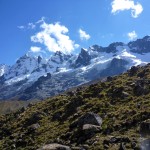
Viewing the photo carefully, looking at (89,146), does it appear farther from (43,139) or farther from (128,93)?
(128,93)

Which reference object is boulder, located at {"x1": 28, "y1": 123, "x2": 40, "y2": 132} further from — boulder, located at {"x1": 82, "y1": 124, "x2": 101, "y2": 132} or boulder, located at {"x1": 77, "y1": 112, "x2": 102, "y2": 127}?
boulder, located at {"x1": 82, "y1": 124, "x2": 101, "y2": 132}

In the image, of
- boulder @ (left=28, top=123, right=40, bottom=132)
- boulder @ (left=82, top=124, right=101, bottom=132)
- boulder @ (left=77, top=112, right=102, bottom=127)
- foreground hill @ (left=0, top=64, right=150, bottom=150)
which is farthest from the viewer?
boulder @ (left=28, top=123, right=40, bottom=132)

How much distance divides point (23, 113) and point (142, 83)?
1704 cm

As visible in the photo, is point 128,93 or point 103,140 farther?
point 128,93

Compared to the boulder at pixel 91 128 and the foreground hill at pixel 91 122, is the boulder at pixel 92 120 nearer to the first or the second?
the foreground hill at pixel 91 122

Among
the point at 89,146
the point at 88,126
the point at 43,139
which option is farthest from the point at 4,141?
the point at 89,146

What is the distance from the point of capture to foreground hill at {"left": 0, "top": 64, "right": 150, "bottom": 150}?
3506 centimetres

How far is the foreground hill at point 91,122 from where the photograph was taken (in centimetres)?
3506

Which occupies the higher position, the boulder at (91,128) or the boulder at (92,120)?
the boulder at (92,120)

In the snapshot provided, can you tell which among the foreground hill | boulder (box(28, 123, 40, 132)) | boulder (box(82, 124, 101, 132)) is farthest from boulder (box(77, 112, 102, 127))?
boulder (box(28, 123, 40, 132))

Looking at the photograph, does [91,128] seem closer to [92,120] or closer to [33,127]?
[92,120]

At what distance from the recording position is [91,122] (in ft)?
132

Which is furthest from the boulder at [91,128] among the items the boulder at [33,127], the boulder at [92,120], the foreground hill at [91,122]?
the boulder at [33,127]

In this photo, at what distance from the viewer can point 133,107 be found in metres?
43.2
